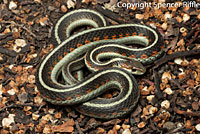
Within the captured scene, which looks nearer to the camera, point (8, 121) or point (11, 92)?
point (8, 121)

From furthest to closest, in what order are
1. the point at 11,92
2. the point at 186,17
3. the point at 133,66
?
the point at 186,17 → the point at 11,92 → the point at 133,66

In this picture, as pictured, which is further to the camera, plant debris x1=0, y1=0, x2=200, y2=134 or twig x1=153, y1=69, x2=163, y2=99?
twig x1=153, y1=69, x2=163, y2=99

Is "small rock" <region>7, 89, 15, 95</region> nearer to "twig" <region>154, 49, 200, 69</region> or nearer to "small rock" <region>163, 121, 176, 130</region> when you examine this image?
"twig" <region>154, 49, 200, 69</region>

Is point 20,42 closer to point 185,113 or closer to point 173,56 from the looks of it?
point 173,56

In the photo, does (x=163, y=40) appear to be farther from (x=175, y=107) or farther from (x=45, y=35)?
(x=45, y=35)

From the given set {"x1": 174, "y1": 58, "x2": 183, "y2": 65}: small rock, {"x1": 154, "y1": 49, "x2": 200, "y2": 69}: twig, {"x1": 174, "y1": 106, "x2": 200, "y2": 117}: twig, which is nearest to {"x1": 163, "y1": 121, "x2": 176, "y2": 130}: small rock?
{"x1": 174, "y1": 106, "x2": 200, "y2": 117}: twig

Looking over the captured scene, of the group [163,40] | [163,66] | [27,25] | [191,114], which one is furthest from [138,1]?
[191,114]

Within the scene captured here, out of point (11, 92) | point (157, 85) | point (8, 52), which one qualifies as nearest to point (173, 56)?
point (157, 85)

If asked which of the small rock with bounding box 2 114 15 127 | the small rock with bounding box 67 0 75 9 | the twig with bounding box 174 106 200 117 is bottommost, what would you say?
the small rock with bounding box 2 114 15 127
